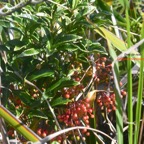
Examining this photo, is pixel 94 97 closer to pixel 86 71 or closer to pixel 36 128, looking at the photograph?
pixel 86 71

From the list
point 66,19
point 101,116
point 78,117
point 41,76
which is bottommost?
point 101,116

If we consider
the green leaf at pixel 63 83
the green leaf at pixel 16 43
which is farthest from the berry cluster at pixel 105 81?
the green leaf at pixel 16 43

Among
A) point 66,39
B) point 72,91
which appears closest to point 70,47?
point 66,39

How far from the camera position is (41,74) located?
1161 millimetres

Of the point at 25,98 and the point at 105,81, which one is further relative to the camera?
the point at 105,81

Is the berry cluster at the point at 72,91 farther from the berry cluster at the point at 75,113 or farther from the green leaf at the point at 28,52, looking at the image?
the green leaf at the point at 28,52

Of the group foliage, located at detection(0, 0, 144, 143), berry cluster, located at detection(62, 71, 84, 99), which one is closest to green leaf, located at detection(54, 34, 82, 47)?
Answer: foliage, located at detection(0, 0, 144, 143)

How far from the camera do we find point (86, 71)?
4.14 ft

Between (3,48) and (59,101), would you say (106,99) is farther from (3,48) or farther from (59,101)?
(3,48)

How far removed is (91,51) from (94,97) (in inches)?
5.5

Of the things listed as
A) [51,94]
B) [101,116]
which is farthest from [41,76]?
[101,116]

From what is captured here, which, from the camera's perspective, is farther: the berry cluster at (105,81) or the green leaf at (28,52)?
the berry cluster at (105,81)

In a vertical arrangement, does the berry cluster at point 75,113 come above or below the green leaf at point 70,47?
below

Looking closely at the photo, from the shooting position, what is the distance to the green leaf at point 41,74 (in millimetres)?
1160
